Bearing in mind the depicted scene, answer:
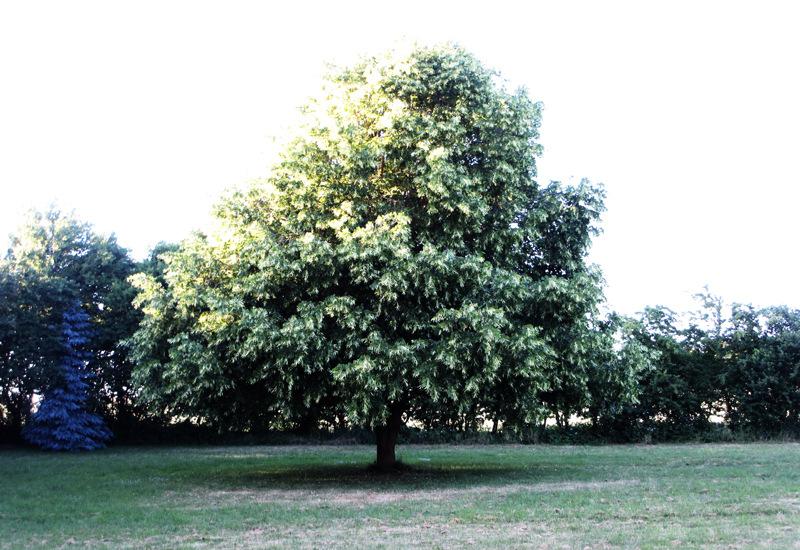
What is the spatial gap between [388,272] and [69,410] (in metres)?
26.3

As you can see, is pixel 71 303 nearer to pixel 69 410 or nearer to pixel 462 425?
pixel 69 410

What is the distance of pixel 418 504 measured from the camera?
12.0 meters

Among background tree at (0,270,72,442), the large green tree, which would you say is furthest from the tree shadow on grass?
background tree at (0,270,72,442)

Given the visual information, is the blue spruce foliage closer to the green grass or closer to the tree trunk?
the green grass

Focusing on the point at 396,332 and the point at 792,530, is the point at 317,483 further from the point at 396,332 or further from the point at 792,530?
the point at 792,530

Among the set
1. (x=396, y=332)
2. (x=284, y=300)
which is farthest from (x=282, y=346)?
(x=396, y=332)

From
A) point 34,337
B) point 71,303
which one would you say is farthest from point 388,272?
point 71,303

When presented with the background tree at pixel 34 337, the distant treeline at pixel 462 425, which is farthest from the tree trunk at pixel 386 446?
the background tree at pixel 34 337

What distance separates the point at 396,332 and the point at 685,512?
7.39 m

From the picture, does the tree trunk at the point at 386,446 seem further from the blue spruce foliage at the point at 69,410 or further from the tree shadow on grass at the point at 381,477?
the blue spruce foliage at the point at 69,410

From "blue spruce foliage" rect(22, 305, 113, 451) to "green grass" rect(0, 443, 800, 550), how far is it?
1033cm

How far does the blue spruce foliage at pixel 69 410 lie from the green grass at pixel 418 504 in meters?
10.3

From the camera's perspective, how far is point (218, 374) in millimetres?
14750

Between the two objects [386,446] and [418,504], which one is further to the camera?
[386,446]
